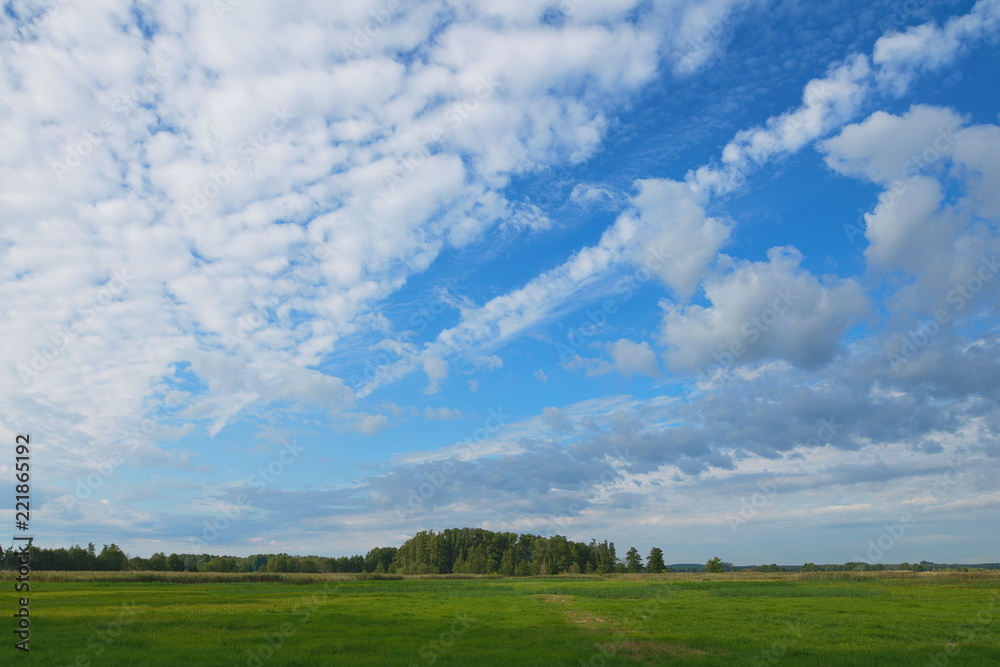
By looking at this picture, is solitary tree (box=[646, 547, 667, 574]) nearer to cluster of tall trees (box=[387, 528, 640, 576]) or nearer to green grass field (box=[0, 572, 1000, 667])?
cluster of tall trees (box=[387, 528, 640, 576])

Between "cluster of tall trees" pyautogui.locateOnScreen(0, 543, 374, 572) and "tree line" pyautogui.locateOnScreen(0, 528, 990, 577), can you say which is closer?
"cluster of tall trees" pyautogui.locateOnScreen(0, 543, 374, 572)

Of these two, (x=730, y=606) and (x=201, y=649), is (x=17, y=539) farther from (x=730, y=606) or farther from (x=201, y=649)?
(x=730, y=606)

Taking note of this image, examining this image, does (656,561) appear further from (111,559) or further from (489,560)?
(111,559)

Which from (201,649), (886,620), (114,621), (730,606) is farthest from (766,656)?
(114,621)


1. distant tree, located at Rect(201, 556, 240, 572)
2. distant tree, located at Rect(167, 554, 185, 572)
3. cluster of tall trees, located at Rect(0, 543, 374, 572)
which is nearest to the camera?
cluster of tall trees, located at Rect(0, 543, 374, 572)

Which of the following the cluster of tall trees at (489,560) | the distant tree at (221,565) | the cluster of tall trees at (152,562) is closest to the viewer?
the cluster of tall trees at (152,562)

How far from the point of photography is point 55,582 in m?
81.2

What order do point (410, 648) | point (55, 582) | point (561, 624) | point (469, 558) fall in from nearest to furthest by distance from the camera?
point (410, 648) → point (561, 624) → point (55, 582) → point (469, 558)

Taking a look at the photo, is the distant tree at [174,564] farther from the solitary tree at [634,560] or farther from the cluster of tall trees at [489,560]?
the solitary tree at [634,560]

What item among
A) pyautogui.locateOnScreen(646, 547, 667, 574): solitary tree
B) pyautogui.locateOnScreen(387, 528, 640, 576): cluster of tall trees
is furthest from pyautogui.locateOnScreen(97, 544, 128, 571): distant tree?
pyautogui.locateOnScreen(646, 547, 667, 574): solitary tree

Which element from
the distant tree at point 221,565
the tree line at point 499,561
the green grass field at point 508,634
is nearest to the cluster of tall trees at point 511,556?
the tree line at point 499,561

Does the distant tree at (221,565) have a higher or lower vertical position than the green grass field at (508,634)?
lower

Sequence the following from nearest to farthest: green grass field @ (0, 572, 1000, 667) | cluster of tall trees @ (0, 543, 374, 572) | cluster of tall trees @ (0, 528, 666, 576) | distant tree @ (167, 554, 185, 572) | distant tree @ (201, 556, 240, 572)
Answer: green grass field @ (0, 572, 1000, 667), cluster of tall trees @ (0, 543, 374, 572), distant tree @ (167, 554, 185, 572), distant tree @ (201, 556, 240, 572), cluster of tall trees @ (0, 528, 666, 576)

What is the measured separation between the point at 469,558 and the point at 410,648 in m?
179
